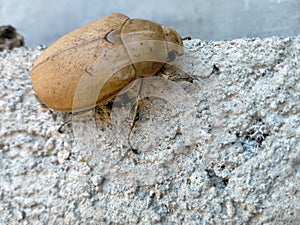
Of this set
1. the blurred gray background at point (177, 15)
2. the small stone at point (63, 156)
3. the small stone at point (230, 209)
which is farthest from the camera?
the blurred gray background at point (177, 15)

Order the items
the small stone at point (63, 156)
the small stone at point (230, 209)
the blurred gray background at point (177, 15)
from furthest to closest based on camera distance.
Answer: the blurred gray background at point (177, 15)
the small stone at point (63, 156)
the small stone at point (230, 209)

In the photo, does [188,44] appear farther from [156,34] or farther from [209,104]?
[209,104]

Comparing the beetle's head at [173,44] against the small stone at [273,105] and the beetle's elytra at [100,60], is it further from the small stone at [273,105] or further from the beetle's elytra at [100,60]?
the small stone at [273,105]

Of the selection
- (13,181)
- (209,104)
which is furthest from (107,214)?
(209,104)

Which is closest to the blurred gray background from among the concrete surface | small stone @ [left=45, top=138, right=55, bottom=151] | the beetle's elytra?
the concrete surface

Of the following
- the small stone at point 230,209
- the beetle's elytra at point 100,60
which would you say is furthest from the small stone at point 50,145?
the small stone at point 230,209

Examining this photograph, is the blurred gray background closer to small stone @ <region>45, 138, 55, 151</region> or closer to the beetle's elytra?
the beetle's elytra

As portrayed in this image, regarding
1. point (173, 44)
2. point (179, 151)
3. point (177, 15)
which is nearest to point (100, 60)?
point (173, 44)
